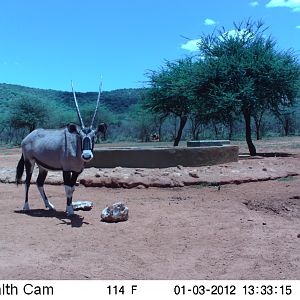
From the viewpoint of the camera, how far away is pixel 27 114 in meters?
47.8

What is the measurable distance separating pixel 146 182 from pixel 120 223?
4.12 meters

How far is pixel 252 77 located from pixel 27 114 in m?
31.7

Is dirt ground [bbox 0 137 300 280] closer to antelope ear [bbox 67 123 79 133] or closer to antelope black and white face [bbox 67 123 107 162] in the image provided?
antelope black and white face [bbox 67 123 107 162]

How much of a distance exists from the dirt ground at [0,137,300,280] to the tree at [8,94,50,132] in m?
37.1

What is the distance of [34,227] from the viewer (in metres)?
7.54

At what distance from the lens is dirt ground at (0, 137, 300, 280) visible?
17.4ft

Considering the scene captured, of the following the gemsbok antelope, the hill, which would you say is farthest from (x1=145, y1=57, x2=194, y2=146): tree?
the hill

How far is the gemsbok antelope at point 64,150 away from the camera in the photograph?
818 centimetres

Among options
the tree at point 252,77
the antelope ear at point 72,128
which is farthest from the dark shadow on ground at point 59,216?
the tree at point 252,77

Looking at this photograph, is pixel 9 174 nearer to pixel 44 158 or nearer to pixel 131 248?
pixel 44 158

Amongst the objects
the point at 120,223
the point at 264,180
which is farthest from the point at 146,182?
the point at 120,223

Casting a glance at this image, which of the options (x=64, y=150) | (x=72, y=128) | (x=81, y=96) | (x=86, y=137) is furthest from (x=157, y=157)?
(x=81, y=96)

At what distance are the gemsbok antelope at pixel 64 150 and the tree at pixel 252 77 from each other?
39.0 ft
